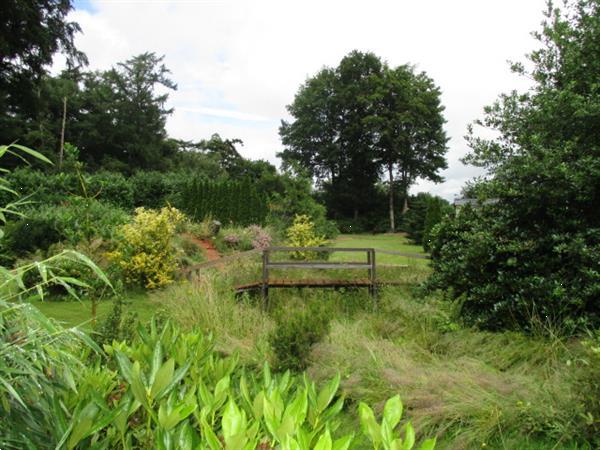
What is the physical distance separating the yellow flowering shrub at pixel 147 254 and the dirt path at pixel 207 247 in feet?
8.79

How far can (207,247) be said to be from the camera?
13.2 meters

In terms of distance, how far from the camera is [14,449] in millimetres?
1249

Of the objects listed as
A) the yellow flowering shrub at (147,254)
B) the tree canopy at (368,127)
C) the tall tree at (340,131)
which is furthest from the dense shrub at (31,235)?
the tall tree at (340,131)

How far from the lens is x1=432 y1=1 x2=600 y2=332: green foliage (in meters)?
4.76

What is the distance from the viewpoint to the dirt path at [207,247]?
12383 millimetres

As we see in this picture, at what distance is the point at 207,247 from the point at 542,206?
379 inches

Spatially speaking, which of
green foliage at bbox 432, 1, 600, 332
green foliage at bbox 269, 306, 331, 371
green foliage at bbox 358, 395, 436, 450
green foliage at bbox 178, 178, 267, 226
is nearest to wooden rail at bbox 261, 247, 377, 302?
green foliage at bbox 432, 1, 600, 332

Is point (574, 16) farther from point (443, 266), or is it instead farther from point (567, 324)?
point (567, 324)

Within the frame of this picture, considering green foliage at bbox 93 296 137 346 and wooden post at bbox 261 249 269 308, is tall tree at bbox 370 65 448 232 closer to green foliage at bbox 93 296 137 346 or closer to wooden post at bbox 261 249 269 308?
wooden post at bbox 261 249 269 308

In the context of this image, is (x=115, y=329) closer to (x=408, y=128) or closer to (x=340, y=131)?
(x=408, y=128)

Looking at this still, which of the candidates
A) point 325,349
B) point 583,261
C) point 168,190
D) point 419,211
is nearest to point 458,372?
point 325,349

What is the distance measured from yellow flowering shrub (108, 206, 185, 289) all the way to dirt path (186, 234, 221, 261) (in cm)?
268

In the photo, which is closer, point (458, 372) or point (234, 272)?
point (458, 372)

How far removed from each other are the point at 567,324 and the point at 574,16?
13.3 feet
